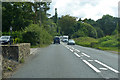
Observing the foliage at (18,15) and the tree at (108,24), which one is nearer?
the foliage at (18,15)

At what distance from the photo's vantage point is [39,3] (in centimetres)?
3900

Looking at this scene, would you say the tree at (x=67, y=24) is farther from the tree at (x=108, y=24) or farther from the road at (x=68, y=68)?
the road at (x=68, y=68)

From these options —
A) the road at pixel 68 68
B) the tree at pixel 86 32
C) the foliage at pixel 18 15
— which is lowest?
the road at pixel 68 68

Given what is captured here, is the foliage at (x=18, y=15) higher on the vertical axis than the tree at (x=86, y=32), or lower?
higher

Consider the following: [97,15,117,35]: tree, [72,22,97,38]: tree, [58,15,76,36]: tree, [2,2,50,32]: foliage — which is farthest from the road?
[97,15,117,35]: tree

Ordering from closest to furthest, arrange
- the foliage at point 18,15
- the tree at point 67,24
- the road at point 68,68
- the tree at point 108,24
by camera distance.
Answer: the road at point 68,68
the foliage at point 18,15
the tree at point 67,24
the tree at point 108,24

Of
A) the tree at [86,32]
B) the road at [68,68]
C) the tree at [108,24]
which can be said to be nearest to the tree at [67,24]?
the tree at [86,32]

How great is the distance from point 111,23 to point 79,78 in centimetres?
8611

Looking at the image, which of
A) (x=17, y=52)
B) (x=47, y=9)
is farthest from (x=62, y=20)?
(x=17, y=52)

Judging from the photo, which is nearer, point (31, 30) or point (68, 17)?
point (31, 30)

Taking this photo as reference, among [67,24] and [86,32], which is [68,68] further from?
[67,24]

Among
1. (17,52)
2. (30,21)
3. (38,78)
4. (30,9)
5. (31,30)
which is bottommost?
(38,78)

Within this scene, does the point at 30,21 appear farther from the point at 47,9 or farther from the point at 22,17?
the point at 47,9

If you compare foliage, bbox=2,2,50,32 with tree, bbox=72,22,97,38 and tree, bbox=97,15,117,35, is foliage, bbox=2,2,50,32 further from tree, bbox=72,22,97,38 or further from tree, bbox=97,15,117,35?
tree, bbox=97,15,117,35
